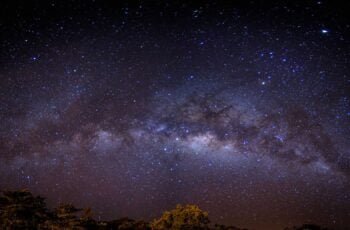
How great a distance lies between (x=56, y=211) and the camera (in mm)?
17234

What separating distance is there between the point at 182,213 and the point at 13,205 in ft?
25.2

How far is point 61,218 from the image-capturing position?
16.7 m

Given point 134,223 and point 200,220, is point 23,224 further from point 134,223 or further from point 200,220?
point 200,220

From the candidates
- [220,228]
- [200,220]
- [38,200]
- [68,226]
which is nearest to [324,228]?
[220,228]

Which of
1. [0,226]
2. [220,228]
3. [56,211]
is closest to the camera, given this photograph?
[0,226]

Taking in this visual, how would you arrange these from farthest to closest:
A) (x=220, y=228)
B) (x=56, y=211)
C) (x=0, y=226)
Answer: (x=220, y=228) < (x=56, y=211) < (x=0, y=226)

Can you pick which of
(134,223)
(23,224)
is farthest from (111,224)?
(23,224)

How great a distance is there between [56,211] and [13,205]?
1976 mm

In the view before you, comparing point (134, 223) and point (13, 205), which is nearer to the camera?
point (13, 205)

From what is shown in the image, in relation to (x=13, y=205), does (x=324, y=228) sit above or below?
below

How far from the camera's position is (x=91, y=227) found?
17328 millimetres

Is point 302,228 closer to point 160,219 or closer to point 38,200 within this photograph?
point 160,219

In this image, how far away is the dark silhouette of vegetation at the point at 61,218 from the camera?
612 inches

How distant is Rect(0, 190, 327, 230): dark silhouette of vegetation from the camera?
15543 mm
